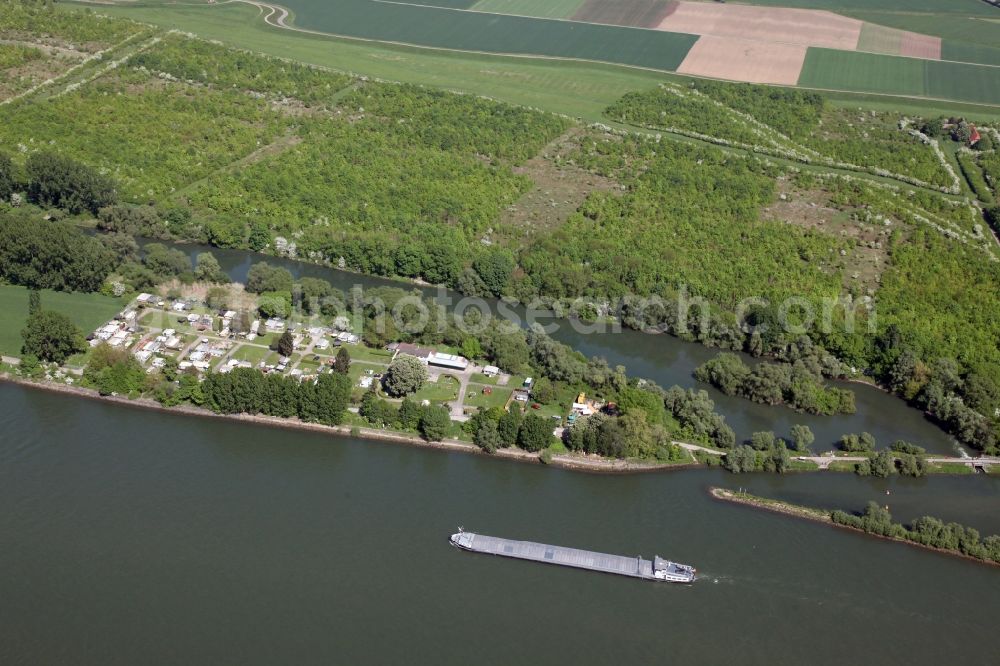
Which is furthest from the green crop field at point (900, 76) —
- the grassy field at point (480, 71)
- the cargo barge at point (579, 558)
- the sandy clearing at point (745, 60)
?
the cargo barge at point (579, 558)

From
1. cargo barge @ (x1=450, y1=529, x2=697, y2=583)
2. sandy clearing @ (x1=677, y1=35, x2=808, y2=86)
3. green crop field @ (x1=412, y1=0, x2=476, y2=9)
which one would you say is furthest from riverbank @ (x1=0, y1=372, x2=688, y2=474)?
green crop field @ (x1=412, y1=0, x2=476, y2=9)

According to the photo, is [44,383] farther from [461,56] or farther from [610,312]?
[461,56]

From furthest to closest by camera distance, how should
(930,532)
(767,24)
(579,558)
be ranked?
(767,24) < (930,532) < (579,558)

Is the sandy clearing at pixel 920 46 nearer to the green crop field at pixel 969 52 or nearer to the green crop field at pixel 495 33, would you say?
the green crop field at pixel 969 52

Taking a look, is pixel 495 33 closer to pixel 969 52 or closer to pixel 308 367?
pixel 969 52

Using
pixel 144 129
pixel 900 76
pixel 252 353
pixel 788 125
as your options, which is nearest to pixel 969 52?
pixel 900 76

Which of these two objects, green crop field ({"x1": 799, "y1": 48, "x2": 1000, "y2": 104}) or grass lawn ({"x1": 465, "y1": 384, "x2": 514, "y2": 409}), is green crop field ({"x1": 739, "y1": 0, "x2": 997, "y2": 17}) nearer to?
green crop field ({"x1": 799, "y1": 48, "x2": 1000, "y2": 104})
